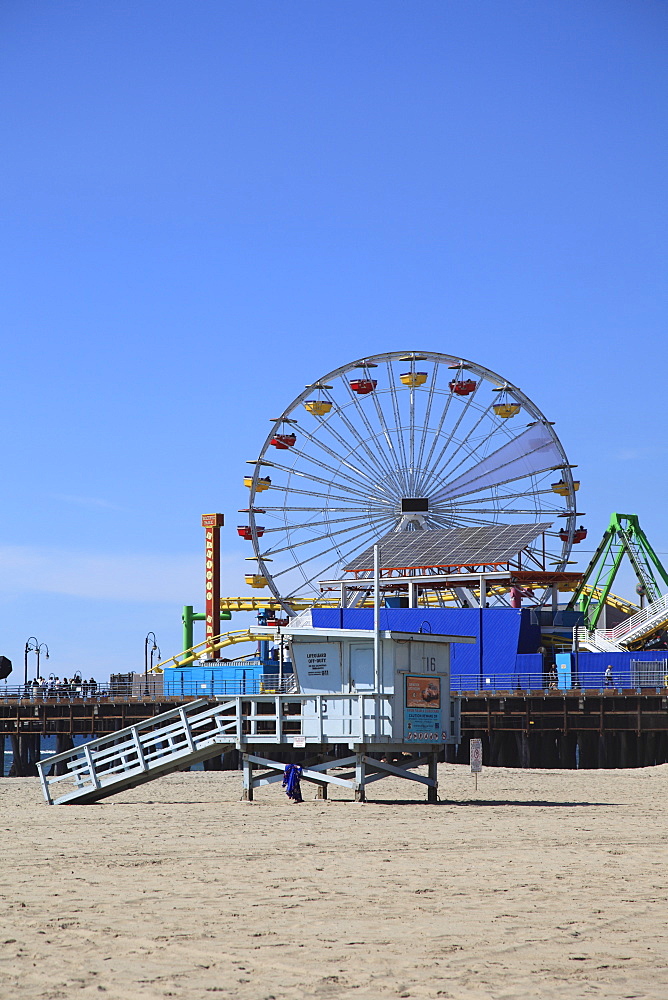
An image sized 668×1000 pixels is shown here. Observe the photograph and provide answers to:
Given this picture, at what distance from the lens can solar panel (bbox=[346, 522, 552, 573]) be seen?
57.2m

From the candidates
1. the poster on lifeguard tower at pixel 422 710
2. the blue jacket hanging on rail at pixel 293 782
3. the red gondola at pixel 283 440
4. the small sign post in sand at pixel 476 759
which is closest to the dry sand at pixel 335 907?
the blue jacket hanging on rail at pixel 293 782

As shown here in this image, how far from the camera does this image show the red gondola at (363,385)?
6319cm

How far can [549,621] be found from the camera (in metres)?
56.9

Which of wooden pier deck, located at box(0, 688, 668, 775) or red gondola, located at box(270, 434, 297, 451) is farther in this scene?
red gondola, located at box(270, 434, 297, 451)

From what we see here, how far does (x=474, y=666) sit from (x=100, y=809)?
32.8 m

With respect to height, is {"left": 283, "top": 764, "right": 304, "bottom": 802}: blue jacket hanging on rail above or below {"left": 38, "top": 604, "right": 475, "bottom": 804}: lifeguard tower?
below

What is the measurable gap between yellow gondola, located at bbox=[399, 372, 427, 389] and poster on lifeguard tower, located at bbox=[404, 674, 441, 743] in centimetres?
4037

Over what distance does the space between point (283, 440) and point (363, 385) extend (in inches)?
193

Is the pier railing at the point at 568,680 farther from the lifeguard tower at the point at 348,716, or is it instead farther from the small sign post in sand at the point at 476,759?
the lifeguard tower at the point at 348,716

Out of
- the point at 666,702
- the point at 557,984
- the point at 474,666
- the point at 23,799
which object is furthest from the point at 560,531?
the point at 557,984

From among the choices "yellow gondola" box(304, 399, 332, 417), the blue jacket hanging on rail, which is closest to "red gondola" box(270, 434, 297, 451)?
"yellow gondola" box(304, 399, 332, 417)

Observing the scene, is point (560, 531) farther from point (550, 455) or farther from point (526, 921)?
point (526, 921)

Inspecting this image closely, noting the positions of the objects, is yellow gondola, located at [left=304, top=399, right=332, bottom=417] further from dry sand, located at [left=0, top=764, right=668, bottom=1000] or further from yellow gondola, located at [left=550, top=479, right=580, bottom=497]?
dry sand, located at [left=0, top=764, right=668, bottom=1000]

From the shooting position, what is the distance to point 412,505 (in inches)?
2527
